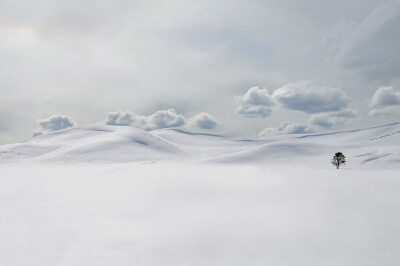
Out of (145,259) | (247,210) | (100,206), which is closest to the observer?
(145,259)

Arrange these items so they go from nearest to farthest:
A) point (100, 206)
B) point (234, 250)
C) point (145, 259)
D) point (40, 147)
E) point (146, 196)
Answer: point (145, 259)
point (234, 250)
point (100, 206)
point (146, 196)
point (40, 147)

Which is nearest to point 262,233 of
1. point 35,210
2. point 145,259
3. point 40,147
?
point 145,259

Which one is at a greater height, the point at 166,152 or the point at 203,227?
the point at 166,152

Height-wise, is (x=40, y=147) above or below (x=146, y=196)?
above

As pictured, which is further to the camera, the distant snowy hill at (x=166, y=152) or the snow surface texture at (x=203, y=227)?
the distant snowy hill at (x=166, y=152)

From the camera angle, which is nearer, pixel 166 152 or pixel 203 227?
pixel 203 227

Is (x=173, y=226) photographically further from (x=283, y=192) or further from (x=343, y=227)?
(x=283, y=192)

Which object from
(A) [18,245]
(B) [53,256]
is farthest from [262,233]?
(A) [18,245]

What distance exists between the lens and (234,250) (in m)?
13.4

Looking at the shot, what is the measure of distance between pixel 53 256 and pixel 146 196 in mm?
15560

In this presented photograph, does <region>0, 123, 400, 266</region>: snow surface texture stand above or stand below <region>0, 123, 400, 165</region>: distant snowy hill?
below

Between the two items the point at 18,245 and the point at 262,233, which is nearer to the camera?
the point at 18,245

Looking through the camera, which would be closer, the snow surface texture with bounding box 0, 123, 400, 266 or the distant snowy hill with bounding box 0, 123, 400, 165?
the snow surface texture with bounding box 0, 123, 400, 266

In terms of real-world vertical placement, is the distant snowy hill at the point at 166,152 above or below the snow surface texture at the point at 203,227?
above
